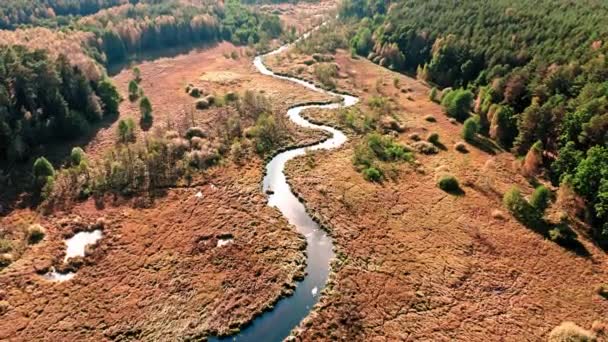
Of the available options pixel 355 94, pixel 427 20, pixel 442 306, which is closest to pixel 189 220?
pixel 442 306

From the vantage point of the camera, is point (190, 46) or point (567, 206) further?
point (190, 46)

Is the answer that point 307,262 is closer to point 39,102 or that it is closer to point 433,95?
point 39,102

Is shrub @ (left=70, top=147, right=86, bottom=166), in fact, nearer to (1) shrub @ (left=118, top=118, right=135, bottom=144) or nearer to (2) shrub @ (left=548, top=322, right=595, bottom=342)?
(1) shrub @ (left=118, top=118, right=135, bottom=144)

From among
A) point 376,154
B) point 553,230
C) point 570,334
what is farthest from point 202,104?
point 570,334

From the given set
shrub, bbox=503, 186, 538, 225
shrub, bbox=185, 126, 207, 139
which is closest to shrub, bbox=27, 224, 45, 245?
shrub, bbox=185, 126, 207, 139

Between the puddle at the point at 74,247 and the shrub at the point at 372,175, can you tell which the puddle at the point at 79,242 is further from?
the shrub at the point at 372,175

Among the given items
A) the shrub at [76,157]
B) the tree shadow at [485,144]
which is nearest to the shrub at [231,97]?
the shrub at [76,157]

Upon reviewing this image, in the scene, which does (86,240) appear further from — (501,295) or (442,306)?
(501,295)

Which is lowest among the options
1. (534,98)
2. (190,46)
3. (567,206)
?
(190,46)
